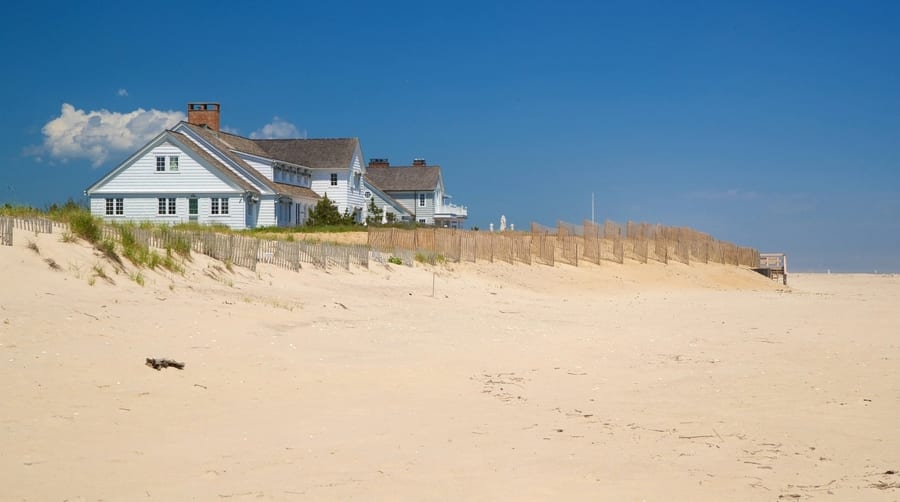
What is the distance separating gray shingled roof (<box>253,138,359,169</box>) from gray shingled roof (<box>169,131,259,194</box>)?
27.2 feet

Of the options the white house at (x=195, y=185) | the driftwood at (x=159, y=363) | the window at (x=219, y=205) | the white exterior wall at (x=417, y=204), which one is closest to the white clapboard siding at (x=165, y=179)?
the white house at (x=195, y=185)

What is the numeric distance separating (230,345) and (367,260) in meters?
11.0

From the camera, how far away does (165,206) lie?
4444 centimetres

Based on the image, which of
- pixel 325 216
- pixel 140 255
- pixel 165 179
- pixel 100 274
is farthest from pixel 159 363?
pixel 165 179

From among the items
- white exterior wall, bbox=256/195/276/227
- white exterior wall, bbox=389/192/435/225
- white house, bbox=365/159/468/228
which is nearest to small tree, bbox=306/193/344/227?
white exterior wall, bbox=256/195/276/227

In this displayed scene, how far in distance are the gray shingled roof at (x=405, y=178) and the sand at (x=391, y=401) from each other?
53.0 meters

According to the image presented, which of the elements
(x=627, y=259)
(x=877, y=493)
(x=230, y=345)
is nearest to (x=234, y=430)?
(x=230, y=345)

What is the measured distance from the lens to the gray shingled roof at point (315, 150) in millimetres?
54000

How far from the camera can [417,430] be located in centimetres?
744

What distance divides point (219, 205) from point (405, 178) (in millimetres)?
26924

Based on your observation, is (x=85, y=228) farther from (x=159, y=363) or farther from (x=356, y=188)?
(x=356, y=188)

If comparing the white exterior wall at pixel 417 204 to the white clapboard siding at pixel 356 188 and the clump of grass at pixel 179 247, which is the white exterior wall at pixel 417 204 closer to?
the white clapboard siding at pixel 356 188

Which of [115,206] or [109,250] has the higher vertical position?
[115,206]

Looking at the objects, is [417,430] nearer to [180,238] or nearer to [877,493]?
[877,493]
